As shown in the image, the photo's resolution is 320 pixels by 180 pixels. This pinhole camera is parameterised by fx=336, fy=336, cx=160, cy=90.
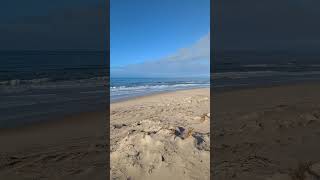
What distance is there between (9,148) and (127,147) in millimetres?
2297

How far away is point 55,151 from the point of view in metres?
5.23

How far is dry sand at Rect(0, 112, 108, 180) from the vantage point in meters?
4.11

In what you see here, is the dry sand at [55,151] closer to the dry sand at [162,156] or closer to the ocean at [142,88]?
the dry sand at [162,156]

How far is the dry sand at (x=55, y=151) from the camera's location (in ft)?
13.5
